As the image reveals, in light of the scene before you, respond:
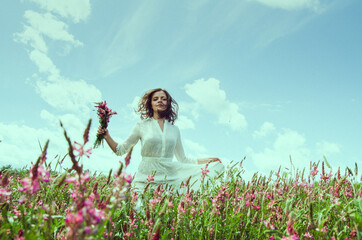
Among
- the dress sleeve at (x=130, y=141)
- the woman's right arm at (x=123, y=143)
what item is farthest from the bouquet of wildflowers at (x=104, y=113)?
the dress sleeve at (x=130, y=141)

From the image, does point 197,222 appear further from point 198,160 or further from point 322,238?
point 198,160

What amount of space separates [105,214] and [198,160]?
4.87 m

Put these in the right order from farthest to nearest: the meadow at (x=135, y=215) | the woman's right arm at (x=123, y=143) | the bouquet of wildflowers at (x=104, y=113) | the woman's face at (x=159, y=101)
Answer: the woman's face at (x=159, y=101) < the woman's right arm at (x=123, y=143) < the bouquet of wildflowers at (x=104, y=113) < the meadow at (x=135, y=215)

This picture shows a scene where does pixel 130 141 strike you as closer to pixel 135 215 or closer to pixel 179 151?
pixel 179 151

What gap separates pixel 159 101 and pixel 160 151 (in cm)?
113

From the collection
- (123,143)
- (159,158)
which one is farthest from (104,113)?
(159,158)

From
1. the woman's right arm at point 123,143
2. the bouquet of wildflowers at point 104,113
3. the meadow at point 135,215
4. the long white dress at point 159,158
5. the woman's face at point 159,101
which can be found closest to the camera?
the meadow at point 135,215

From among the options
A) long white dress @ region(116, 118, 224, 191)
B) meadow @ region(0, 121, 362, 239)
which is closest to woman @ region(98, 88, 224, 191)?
long white dress @ region(116, 118, 224, 191)

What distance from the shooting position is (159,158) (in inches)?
220

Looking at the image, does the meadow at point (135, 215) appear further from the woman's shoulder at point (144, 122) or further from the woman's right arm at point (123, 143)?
the woman's shoulder at point (144, 122)

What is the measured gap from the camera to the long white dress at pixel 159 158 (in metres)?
5.40

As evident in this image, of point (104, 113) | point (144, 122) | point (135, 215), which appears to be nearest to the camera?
point (135, 215)

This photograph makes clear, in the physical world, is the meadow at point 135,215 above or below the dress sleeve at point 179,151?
below

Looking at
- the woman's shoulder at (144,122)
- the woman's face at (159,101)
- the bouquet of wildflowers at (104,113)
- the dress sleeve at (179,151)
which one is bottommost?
the bouquet of wildflowers at (104,113)
